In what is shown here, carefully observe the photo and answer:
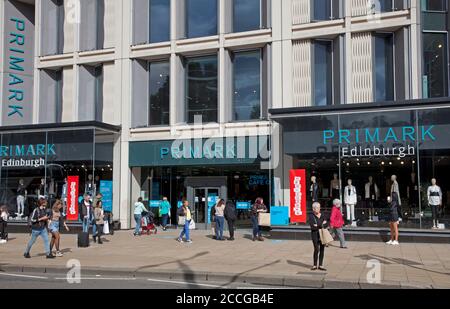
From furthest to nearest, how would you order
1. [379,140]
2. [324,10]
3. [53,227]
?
[324,10] < [379,140] < [53,227]

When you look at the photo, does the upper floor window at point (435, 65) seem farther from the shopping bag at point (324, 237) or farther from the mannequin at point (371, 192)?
the shopping bag at point (324, 237)

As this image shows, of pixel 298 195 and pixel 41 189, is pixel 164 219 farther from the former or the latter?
pixel 298 195

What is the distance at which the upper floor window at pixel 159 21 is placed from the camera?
88.7 ft

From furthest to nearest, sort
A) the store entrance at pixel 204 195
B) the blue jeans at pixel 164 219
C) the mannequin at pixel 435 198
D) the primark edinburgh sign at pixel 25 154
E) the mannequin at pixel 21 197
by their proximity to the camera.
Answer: the mannequin at pixel 21 197 < the primark edinburgh sign at pixel 25 154 < the store entrance at pixel 204 195 < the blue jeans at pixel 164 219 < the mannequin at pixel 435 198

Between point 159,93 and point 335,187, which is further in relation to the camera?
point 159,93

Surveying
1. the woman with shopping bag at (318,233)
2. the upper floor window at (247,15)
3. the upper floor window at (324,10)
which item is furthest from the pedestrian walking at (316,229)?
the upper floor window at (247,15)

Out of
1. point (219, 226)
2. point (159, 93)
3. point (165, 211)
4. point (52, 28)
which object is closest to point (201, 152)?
point (165, 211)

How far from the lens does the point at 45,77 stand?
28750mm

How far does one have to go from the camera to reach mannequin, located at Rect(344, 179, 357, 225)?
2116 cm

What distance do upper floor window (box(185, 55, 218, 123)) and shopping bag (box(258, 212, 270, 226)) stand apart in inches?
270

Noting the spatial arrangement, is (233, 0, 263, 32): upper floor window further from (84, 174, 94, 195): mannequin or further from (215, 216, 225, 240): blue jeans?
(84, 174, 94, 195): mannequin

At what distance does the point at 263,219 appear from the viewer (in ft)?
66.8

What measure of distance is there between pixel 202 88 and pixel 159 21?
4.57 metres

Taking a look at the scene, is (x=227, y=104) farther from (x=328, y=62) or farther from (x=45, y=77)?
(x=45, y=77)
